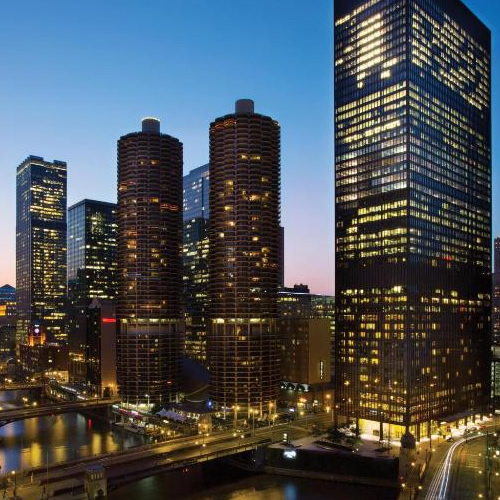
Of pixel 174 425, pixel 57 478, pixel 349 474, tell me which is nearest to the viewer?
pixel 57 478

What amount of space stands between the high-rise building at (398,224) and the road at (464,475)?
61.0ft

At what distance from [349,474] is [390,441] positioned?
23576 millimetres

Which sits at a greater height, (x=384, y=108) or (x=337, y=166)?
(x=384, y=108)

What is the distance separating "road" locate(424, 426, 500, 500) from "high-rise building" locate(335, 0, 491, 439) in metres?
18.6

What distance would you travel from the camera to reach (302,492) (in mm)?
138750

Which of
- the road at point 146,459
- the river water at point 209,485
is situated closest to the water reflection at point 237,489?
the river water at point 209,485

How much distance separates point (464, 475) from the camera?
5192 inches

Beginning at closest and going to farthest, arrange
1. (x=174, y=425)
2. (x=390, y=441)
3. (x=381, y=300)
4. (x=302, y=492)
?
1. (x=302, y=492)
2. (x=390, y=441)
3. (x=381, y=300)
4. (x=174, y=425)

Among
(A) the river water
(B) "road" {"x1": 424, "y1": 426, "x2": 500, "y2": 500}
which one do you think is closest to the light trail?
(B) "road" {"x1": 424, "y1": 426, "x2": 500, "y2": 500}

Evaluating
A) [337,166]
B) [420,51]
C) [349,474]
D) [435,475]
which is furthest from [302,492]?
[420,51]

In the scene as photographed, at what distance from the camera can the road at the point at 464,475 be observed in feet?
394

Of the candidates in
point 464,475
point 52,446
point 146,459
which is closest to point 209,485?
point 146,459

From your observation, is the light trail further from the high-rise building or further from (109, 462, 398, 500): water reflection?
the high-rise building

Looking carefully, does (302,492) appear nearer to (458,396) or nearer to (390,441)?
(390,441)
